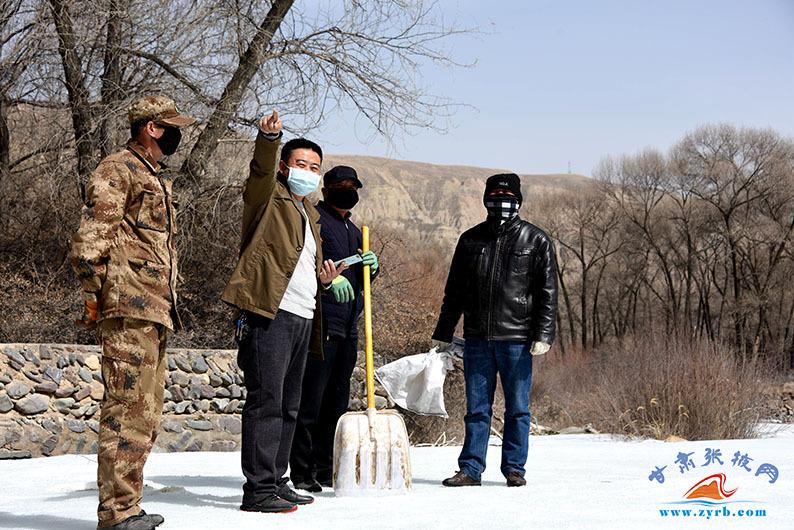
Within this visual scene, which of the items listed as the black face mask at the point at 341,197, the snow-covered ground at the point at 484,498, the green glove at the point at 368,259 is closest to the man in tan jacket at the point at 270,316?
the snow-covered ground at the point at 484,498

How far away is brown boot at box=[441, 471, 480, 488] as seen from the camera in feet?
19.9

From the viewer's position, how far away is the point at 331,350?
19.6ft

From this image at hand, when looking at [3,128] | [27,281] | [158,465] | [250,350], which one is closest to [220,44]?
[3,128]

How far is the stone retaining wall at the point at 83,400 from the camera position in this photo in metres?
9.95

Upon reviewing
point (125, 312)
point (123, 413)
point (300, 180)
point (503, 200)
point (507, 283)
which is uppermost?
point (503, 200)

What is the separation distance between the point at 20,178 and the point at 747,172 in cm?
3849

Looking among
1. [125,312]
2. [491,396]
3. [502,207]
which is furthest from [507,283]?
[125,312]

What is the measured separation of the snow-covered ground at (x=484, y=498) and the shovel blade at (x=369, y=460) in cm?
10

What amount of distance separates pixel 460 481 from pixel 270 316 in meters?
1.89

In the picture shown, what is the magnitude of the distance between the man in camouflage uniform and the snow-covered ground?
0.40 metres

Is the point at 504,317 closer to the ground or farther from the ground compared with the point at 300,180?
closer to the ground

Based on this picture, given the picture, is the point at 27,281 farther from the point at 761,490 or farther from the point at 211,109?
the point at 761,490

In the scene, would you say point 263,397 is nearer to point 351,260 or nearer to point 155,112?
point 351,260

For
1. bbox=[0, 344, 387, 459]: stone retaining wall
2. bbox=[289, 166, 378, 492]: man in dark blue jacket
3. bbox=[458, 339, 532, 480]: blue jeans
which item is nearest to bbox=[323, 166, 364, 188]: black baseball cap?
bbox=[289, 166, 378, 492]: man in dark blue jacket
